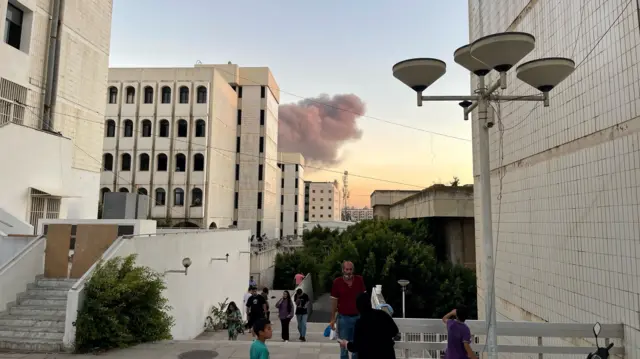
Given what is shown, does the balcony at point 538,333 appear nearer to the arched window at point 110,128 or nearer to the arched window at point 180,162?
the arched window at point 180,162

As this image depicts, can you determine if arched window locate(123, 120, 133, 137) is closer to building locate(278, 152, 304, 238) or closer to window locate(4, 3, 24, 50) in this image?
window locate(4, 3, 24, 50)

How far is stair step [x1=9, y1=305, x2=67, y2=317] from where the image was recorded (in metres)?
8.10

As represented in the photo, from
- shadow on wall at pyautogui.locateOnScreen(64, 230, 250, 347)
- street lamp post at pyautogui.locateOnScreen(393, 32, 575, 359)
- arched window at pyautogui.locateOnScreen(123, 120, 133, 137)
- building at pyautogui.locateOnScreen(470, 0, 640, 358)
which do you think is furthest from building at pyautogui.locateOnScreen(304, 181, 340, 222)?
street lamp post at pyautogui.locateOnScreen(393, 32, 575, 359)

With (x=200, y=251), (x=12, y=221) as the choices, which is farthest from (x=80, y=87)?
(x=200, y=251)

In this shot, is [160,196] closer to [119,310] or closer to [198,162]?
[198,162]

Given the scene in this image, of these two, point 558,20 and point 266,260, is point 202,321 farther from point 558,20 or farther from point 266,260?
point 266,260

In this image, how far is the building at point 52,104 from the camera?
14.0m

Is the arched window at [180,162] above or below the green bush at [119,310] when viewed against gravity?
above

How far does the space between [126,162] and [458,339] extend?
39.3 m

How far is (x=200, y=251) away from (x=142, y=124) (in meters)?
28.6

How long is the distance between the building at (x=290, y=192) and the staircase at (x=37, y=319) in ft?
198

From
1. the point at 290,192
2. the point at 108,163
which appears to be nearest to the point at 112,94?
the point at 108,163

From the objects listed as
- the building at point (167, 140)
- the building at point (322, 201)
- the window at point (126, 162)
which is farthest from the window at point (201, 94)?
the building at point (322, 201)

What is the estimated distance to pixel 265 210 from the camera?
1897 inches
